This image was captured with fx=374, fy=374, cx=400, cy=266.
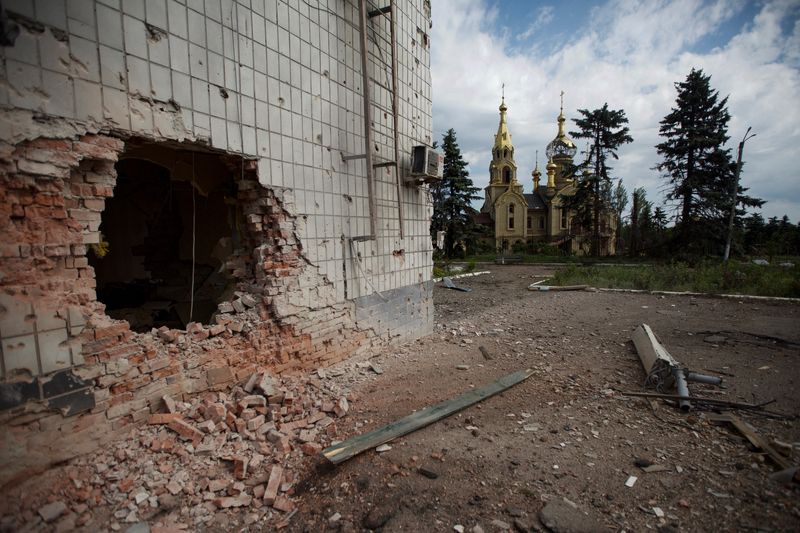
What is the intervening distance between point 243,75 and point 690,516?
482 cm

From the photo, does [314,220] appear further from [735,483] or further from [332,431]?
[735,483]

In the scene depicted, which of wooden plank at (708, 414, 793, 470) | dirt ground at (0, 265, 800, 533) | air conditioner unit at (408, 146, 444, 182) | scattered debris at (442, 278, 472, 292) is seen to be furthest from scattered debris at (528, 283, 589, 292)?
wooden plank at (708, 414, 793, 470)

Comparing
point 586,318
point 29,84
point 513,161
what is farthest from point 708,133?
point 29,84

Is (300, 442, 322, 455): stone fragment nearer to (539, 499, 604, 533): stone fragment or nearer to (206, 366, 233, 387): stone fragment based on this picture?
(206, 366, 233, 387): stone fragment

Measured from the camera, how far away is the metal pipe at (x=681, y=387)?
3768 millimetres

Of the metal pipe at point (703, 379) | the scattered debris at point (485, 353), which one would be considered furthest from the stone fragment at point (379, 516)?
the metal pipe at point (703, 379)

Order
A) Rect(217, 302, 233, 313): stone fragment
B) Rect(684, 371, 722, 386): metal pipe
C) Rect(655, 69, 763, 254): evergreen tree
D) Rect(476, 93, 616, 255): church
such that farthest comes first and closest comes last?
Rect(476, 93, 616, 255): church < Rect(655, 69, 763, 254): evergreen tree < Rect(684, 371, 722, 386): metal pipe < Rect(217, 302, 233, 313): stone fragment

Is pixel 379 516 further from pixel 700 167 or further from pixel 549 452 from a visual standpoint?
pixel 700 167

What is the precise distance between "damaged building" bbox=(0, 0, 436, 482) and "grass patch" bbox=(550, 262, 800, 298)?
337 inches

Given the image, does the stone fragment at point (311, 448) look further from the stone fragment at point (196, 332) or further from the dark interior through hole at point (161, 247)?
the dark interior through hole at point (161, 247)

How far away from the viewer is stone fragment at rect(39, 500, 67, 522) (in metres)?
2.13

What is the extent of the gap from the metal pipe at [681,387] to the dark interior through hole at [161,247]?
497 centimetres

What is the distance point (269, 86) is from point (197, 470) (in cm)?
343

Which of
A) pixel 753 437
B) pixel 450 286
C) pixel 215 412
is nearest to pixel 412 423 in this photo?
pixel 215 412
